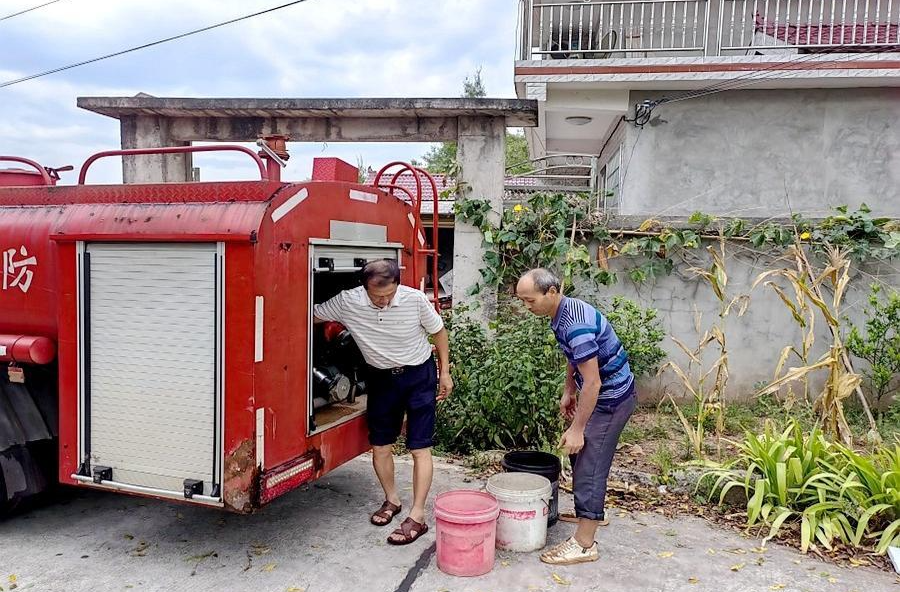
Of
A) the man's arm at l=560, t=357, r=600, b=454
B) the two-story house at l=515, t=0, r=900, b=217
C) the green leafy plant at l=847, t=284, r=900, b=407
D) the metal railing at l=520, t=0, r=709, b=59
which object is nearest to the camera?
the man's arm at l=560, t=357, r=600, b=454

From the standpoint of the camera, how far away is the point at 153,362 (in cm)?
373

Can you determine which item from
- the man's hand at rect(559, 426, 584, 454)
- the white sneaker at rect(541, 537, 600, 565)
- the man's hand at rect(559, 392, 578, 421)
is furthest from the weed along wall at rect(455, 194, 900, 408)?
the white sneaker at rect(541, 537, 600, 565)

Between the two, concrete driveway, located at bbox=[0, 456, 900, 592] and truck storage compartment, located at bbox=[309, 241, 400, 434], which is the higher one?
truck storage compartment, located at bbox=[309, 241, 400, 434]

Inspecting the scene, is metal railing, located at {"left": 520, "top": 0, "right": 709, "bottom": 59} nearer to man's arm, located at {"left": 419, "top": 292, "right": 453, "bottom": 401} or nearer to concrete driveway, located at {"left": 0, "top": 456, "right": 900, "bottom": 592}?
man's arm, located at {"left": 419, "top": 292, "right": 453, "bottom": 401}

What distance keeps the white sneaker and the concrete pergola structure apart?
349 centimetres

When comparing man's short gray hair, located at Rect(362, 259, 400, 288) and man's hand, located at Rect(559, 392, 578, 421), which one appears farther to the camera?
man's hand, located at Rect(559, 392, 578, 421)

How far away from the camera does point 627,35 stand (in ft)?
32.1

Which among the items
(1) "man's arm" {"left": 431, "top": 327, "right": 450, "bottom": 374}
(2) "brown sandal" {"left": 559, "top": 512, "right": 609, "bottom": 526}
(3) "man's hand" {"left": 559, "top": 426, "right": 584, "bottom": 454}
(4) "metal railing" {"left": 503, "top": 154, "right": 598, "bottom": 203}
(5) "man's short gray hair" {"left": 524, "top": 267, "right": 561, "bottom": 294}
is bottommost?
(2) "brown sandal" {"left": 559, "top": 512, "right": 609, "bottom": 526}

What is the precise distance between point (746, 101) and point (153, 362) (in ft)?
27.3

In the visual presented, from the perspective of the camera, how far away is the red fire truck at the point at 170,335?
355 cm

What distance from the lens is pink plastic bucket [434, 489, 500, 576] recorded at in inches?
151

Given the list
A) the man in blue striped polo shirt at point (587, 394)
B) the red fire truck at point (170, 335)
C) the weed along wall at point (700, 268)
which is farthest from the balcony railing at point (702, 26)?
the red fire truck at point (170, 335)

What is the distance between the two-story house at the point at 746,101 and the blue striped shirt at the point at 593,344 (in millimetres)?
5075

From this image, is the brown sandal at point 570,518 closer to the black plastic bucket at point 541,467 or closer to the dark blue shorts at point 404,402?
the black plastic bucket at point 541,467
